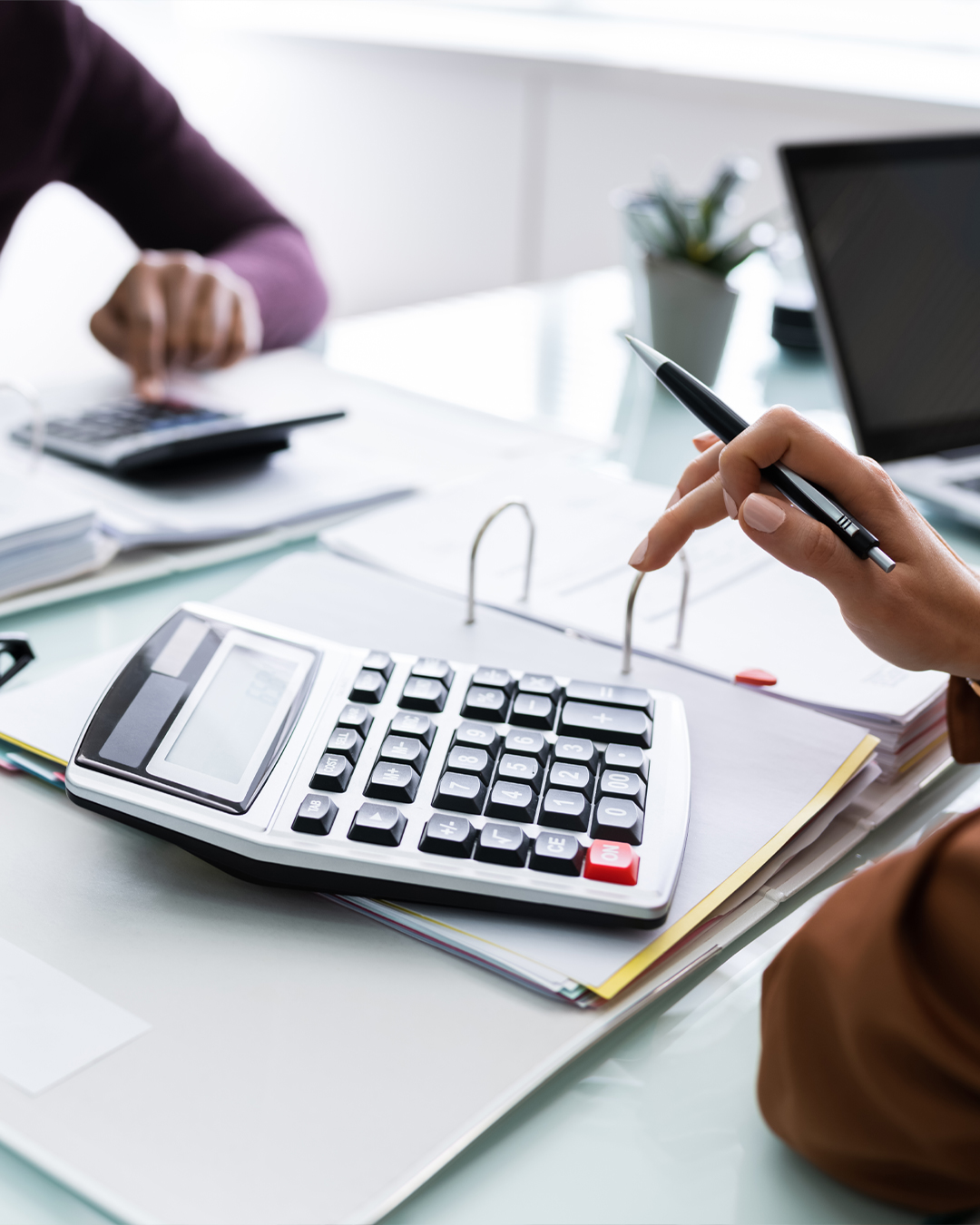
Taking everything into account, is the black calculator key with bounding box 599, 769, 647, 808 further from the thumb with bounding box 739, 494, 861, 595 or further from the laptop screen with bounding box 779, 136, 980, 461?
the laptop screen with bounding box 779, 136, 980, 461

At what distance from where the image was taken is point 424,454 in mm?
1008

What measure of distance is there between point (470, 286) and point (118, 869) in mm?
2968

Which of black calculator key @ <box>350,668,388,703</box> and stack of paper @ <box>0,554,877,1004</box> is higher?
black calculator key @ <box>350,668,388,703</box>

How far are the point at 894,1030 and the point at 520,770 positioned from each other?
19 centimetres

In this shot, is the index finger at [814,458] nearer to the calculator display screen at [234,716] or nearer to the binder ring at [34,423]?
the calculator display screen at [234,716]

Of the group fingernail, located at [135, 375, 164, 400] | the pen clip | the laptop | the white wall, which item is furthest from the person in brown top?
the white wall

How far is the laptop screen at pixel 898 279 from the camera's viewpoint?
0.97 meters

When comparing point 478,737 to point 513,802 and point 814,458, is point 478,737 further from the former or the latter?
point 814,458

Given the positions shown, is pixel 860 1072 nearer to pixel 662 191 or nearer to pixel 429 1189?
pixel 429 1189

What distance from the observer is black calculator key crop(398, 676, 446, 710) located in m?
0.53

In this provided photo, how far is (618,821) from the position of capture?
461mm

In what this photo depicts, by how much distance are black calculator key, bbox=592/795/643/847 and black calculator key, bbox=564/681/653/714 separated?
7cm

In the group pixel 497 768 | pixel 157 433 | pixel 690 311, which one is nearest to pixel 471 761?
pixel 497 768

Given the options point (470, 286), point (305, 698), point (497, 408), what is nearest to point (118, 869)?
point (305, 698)
